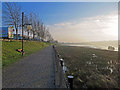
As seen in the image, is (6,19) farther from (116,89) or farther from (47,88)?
(116,89)

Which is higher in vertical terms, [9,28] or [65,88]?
[9,28]

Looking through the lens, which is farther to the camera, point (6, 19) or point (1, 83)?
point (6, 19)

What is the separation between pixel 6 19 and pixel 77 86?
989 inches

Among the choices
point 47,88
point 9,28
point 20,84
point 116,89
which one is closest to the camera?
point 47,88

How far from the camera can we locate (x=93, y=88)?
3908 mm

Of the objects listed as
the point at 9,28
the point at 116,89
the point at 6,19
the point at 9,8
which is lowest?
the point at 116,89

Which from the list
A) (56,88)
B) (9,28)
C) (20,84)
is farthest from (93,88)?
(9,28)

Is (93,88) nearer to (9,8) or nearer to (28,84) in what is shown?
(28,84)

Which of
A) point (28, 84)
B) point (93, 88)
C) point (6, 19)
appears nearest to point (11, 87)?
point (28, 84)

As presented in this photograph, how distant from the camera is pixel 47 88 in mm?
3426

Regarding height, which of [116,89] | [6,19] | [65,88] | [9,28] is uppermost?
[6,19]

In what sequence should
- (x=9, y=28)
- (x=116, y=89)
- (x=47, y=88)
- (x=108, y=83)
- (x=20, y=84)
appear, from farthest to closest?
(x=9, y=28), (x=108, y=83), (x=116, y=89), (x=20, y=84), (x=47, y=88)

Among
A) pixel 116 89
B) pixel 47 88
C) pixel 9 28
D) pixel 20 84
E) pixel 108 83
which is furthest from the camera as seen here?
pixel 9 28

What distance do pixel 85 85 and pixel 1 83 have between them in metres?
4.35
